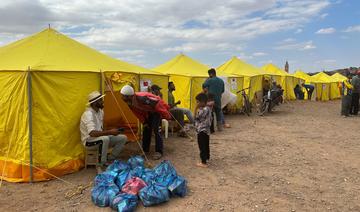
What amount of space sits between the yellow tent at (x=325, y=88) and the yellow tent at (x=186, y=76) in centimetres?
1621

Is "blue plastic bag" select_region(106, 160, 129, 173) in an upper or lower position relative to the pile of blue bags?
upper

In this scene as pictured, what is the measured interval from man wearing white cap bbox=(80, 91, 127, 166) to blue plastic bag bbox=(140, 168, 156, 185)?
106 centimetres

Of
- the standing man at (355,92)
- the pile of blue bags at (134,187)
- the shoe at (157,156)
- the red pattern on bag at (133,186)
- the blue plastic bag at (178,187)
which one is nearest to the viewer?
the pile of blue bags at (134,187)

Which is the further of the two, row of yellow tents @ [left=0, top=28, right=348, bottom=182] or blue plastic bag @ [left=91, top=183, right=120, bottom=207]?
row of yellow tents @ [left=0, top=28, right=348, bottom=182]

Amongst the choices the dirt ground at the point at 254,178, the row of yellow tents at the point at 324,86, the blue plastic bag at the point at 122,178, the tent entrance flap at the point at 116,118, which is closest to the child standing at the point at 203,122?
the dirt ground at the point at 254,178

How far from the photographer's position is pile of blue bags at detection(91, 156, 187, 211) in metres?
4.85

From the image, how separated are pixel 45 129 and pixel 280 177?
13.4 ft

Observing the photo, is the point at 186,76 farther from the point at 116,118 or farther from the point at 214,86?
the point at 116,118

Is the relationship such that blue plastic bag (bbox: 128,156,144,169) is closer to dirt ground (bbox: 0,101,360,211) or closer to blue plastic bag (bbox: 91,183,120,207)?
dirt ground (bbox: 0,101,360,211)

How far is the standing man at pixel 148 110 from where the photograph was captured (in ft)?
22.1

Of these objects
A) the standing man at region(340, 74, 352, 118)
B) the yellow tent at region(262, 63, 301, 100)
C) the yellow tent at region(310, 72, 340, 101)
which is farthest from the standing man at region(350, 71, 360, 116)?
the yellow tent at region(310, 72, 340, 101)

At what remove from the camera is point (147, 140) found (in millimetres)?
7688

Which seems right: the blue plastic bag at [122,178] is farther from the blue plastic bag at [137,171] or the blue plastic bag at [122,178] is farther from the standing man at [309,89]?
the standing man at [309,89]

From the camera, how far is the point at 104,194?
4.97 metres
